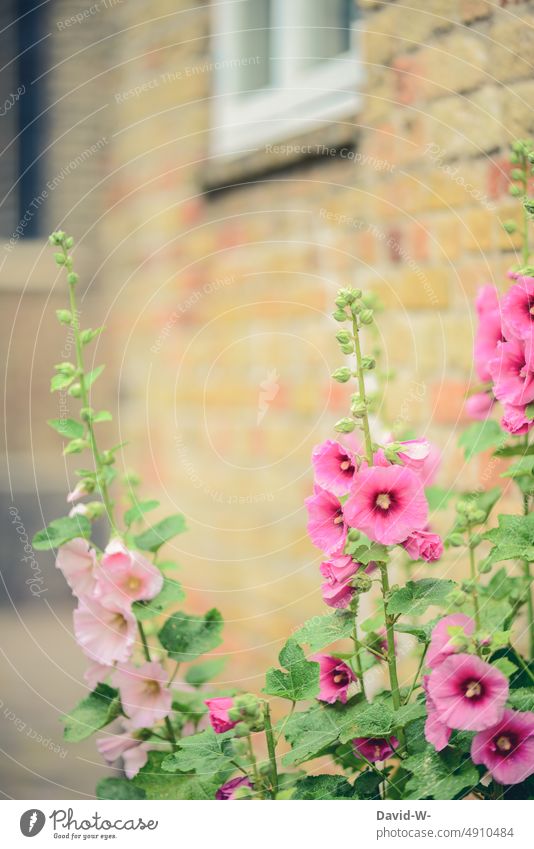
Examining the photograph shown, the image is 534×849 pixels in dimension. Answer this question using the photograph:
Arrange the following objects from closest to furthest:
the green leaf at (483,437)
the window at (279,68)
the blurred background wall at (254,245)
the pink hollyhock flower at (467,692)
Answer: the pink hollyhock flower at (467,692) → the green leaf at (483,437) → the blurred background wall at (254,245) → the window at (279,68)

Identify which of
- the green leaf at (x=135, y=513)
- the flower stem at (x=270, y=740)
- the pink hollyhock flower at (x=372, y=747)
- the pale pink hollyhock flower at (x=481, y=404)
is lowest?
the flower stem at (x=270, y=740)

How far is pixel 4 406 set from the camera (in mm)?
3455

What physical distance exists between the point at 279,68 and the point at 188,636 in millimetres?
1549

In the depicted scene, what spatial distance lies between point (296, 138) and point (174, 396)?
741mm

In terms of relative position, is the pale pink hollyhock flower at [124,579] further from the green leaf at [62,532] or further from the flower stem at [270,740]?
the flower stem at [270,740]

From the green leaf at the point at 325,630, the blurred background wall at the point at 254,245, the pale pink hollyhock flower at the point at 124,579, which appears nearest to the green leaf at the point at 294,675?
the green leaf at the point at 325,630

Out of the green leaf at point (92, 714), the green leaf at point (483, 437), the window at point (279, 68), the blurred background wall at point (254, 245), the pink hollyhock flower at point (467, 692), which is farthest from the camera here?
the window at point (279, 68)

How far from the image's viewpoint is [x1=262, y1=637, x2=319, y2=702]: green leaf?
0.65m

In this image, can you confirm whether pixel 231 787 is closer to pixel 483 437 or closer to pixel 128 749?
pixel 128 749

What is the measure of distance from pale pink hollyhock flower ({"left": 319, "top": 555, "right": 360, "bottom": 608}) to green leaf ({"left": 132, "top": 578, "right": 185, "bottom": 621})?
142mm

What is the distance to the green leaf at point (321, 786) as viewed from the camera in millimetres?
660

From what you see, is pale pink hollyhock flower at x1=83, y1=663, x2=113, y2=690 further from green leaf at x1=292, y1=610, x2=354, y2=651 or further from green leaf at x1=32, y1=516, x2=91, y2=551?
green leaf at x1=292, y1=610, x2=354, y2=651
